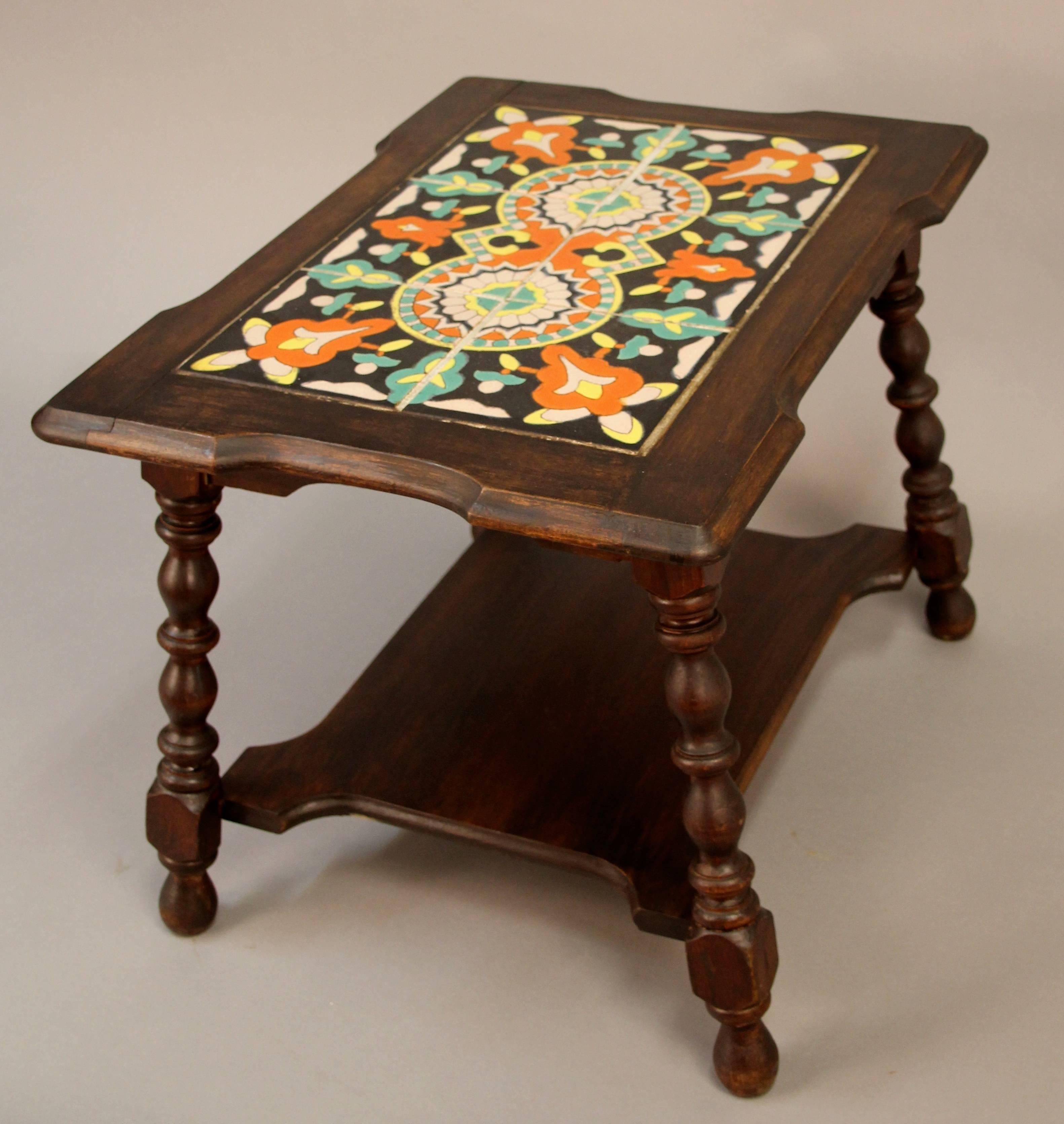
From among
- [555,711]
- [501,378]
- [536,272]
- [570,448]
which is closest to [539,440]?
[570,448]

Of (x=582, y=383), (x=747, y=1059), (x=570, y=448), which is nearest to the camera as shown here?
(x=570, y=448)

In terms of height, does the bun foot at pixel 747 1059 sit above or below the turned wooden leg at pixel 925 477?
below

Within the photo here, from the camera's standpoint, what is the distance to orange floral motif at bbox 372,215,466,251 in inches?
87.0

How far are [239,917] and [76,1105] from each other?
1.10ft

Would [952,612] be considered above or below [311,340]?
below

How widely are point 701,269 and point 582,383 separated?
0.30 metres

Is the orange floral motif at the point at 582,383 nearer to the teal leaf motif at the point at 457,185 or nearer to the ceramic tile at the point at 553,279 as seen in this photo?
the ceramic tile at the point at 553,279

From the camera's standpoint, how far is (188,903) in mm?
2225

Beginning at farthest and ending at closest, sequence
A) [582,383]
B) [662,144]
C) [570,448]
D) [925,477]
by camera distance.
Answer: [925,477] < [662,144] < [582,383] < [570,448]

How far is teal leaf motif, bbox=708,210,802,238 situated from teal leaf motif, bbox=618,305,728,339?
8.4 inches

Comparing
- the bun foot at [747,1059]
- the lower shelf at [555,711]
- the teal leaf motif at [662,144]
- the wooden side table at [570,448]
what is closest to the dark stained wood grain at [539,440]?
the wooden side table at [570,448]

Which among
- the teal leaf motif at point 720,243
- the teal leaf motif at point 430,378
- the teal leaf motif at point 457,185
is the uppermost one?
the teal leaf motif at point 720,243

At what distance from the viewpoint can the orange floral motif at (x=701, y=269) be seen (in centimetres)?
208

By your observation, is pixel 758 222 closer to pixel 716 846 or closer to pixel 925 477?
pixel 925 477
